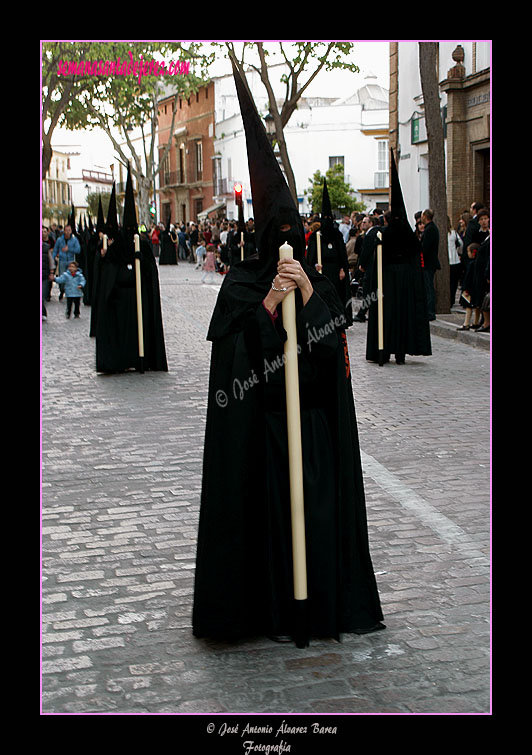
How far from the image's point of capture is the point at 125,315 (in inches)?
500

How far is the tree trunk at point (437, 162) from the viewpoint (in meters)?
17.9

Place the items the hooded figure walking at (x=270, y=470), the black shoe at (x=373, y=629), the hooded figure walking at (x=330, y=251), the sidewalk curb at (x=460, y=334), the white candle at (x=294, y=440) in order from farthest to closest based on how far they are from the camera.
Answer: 1. the hooded figure walking at (x=330, y=251)
2. the sidewalk curb at (x=460, y=334)
3. the black shoe at (x=373, y=629)
4. the hooded figure walking at (x=270, y=470)
5. the white candle at (x=294, y=440)

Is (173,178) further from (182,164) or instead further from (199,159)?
(199,159)

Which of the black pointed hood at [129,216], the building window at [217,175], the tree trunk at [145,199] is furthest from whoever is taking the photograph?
the building window at [217,175]

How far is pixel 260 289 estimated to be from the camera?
4.06 meters

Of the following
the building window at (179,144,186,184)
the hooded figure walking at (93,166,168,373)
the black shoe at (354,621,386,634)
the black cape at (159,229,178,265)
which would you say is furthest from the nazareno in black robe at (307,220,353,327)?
the building window at (179,144,186,184)

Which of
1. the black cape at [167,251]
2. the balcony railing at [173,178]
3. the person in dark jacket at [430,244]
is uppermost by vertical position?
the balcony railing at [173,178]

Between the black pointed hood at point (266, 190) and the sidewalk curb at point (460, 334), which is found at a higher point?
the black pointed hood at point (266, 190)

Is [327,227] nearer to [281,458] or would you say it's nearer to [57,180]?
[281,458]

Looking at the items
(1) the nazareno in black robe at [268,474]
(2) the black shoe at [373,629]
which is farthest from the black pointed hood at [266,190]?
(2) the black shoe at [373,629]

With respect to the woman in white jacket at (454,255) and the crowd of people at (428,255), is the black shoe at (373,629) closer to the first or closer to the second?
the crowd of people at (428,255)

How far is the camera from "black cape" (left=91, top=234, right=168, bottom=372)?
12570mm

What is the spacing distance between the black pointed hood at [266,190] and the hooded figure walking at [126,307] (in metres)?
8.69
